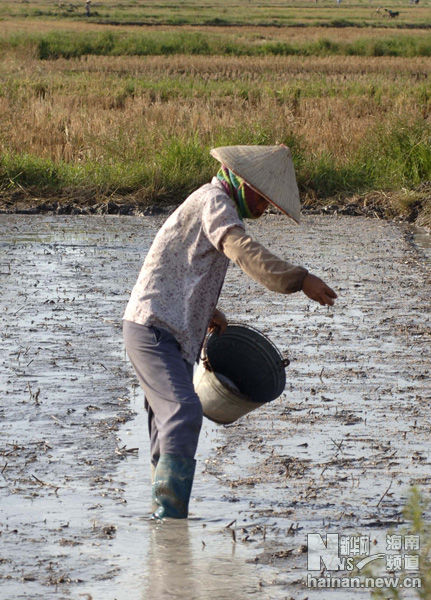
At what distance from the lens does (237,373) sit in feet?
16.7

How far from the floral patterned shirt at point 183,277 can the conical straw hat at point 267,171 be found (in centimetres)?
11

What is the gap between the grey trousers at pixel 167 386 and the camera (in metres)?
4.01

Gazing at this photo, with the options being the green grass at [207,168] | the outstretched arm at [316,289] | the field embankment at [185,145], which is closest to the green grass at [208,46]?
the field embankment at [185,145]

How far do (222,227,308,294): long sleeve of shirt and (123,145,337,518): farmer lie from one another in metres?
0.20

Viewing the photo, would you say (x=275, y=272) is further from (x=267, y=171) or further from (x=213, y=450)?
(x=213, y=450)

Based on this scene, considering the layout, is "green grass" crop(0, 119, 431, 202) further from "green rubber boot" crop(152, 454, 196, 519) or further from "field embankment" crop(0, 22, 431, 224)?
"green rubber boot" crop(152, 454, 196, 519)

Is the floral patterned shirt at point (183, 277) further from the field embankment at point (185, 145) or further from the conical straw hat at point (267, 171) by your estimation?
the field embankment at point (185, 145)

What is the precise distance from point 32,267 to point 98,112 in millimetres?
8368

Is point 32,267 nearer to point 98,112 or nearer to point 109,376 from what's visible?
point 109,376

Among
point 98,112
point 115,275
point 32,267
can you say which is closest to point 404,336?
point 115,275

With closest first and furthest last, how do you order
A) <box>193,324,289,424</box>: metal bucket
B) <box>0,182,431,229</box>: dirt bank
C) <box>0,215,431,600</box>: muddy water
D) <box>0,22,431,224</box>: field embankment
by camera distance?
<box>0,215,431,600</box>: muddy water
<box>193,324,289,424</box>: metal bucket
<box>0,182,431,229</box>: dirt bank
<box>0,22,431,224</box>: field embankment

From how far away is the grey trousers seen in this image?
401 cm

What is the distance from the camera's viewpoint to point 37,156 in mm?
14844

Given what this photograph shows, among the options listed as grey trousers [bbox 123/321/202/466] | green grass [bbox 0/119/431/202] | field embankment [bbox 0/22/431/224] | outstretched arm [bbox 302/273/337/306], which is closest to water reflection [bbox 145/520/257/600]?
grey trousers [bbox 123/321/202/466]
